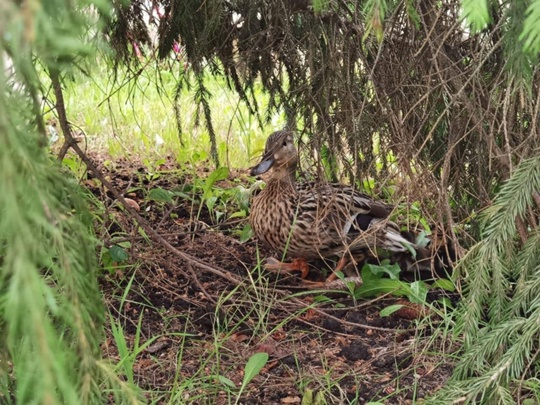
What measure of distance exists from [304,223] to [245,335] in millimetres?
824

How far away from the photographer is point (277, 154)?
3580mm

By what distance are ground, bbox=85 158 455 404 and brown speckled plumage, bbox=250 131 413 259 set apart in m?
0.19

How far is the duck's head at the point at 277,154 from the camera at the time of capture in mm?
3510

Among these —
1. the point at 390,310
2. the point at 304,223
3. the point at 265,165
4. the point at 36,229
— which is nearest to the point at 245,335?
the point at 390,310

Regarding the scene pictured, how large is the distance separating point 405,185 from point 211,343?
910 mm

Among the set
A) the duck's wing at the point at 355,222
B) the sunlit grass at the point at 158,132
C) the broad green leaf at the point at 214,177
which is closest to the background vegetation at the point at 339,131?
the duck's wing at the point at 355,222

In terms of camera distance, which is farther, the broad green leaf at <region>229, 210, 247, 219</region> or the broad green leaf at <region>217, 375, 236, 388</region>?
the broad green leaf at <region>229, 210, 247, 219</region>

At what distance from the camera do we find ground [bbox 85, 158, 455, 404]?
2367 millimetres

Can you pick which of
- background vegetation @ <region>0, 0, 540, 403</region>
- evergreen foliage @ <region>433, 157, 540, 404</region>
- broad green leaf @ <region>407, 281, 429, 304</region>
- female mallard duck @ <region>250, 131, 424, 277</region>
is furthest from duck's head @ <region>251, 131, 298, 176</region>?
evergreen foliage @ <region>433, 157, 540, 404</region>

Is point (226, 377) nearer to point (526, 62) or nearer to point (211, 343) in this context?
point (211, 343)

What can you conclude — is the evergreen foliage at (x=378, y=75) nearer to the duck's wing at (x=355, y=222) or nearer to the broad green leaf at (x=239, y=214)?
the duck's wing at (x=355, y=222)

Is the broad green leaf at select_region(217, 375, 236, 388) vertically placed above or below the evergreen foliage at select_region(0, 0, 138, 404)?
below

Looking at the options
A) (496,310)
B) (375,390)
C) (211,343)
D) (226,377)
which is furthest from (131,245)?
(496,310)

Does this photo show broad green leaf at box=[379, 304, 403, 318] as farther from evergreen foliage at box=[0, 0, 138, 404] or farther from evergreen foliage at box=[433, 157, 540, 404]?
evergreen foliage at box=[0, 0, 138, 404]
